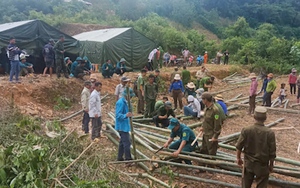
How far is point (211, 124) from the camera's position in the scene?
5.51 metres

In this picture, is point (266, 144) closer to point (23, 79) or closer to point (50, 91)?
point (50, 91)

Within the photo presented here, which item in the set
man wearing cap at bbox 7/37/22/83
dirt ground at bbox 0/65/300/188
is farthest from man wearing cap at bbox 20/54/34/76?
man wearing cap at bbox 7/37/22/83

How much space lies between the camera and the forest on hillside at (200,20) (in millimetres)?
25791

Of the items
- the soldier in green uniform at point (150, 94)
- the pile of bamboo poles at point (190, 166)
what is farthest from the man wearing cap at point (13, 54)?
the pile of bamboo poles at point (190, 166)

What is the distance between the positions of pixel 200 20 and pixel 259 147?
51.7 metres

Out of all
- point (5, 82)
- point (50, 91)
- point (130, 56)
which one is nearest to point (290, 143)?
point (50, 91)

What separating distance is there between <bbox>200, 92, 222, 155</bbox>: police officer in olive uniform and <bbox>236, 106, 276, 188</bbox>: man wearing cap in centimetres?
103

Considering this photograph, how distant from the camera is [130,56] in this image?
687 inches

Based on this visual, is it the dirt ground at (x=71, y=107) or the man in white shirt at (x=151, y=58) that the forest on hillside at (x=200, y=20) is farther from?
the dirt ground at (x=71, y=107)

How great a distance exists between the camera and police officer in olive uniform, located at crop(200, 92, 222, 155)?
5379mm

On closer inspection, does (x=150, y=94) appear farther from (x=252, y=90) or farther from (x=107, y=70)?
(x=107, y=70)

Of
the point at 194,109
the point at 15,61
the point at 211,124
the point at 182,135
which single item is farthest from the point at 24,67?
the point at 211,124

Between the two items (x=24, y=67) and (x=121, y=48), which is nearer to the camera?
(x=24, y=67)

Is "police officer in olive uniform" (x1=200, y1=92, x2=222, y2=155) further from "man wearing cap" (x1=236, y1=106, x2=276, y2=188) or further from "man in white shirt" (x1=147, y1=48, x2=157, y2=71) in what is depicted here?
"man in white shirt" (x1=147, y1=48, x2=157, y2=71)
